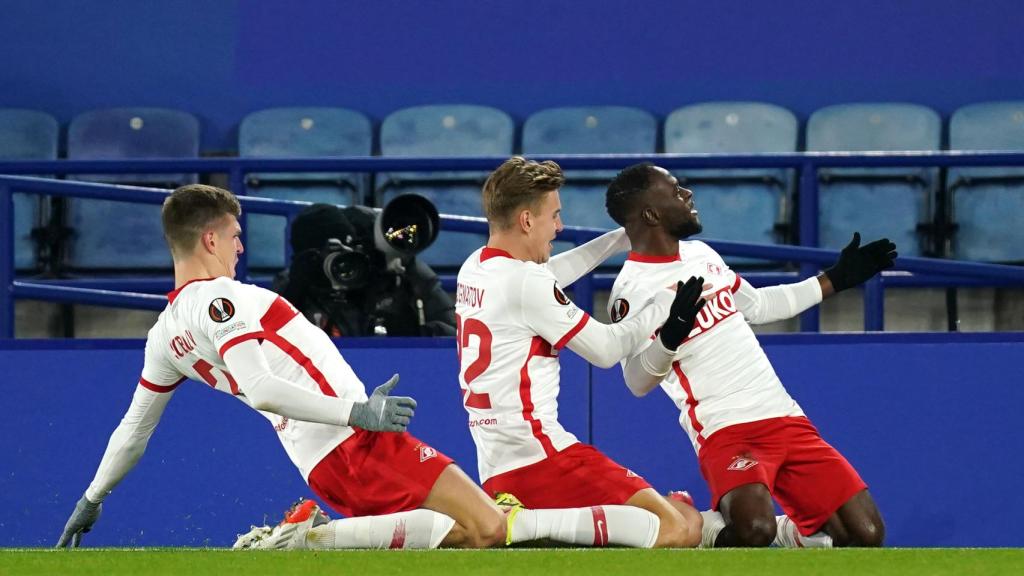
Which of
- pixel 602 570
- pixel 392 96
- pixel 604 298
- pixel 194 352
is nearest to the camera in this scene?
pixel 602 570

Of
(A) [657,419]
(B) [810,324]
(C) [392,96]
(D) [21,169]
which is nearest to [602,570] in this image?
(A) [657,419]

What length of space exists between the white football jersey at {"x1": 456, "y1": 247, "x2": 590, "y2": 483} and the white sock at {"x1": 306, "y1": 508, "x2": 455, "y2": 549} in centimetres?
37

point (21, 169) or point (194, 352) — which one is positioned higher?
point (21, 169)

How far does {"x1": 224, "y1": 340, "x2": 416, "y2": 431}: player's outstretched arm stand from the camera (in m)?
4.49

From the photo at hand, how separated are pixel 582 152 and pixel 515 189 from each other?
408 centimetres

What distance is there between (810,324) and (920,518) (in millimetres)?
950

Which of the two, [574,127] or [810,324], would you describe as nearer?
[810,324]

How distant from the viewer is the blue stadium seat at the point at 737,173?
8.45 meters

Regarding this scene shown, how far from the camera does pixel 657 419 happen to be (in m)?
6.39

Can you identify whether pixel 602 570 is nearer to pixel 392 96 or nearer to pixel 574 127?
pixel 574 127

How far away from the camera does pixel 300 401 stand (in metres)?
4.56

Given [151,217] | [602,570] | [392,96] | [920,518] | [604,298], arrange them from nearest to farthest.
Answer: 1. [602,570]
2. [920,518]
3. [604,298]
4. [151,217]
5. [392,96]

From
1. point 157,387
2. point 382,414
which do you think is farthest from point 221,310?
point 382,414

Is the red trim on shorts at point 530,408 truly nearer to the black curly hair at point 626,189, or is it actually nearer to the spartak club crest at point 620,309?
the spartak club crest at point 620,309
